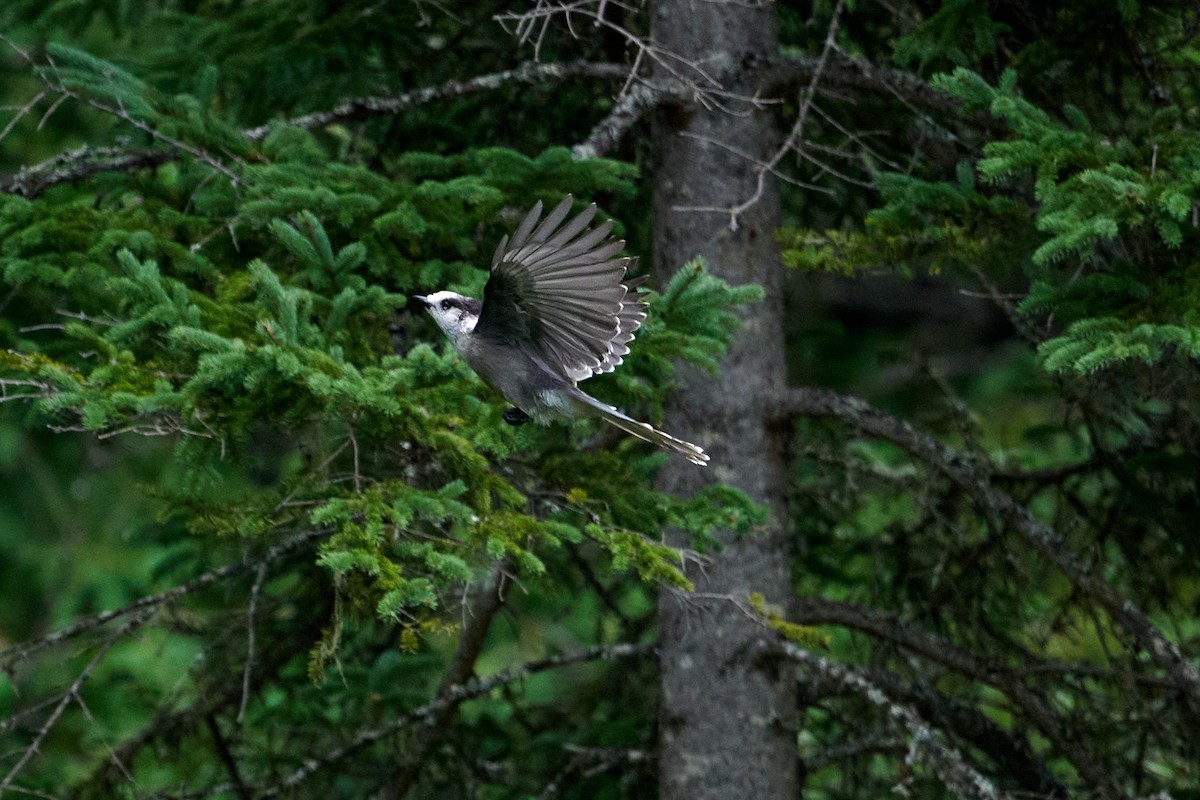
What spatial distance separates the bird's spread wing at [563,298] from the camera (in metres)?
4.12

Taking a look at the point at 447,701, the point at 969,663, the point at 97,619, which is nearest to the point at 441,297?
the point at 97,619

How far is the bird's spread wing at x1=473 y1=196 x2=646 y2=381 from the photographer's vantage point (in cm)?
412

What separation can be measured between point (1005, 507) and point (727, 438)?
1.16 metres

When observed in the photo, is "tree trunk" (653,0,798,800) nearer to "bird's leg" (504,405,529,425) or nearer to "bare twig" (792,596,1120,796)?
"bare twig" (792,596,1120,796)

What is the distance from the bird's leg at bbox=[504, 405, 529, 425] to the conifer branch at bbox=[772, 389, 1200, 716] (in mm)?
1723

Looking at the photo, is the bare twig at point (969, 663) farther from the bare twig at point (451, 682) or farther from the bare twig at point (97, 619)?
the bare twig at point (97, 619)

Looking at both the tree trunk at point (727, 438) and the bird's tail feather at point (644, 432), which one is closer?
the bird's tail feather at point (644, 432)

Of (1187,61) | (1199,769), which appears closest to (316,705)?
(1199,769)

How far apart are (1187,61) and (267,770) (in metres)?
5.24

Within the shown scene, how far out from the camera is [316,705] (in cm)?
698

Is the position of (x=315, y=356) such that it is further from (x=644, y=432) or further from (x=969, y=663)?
(x=969, y=663)

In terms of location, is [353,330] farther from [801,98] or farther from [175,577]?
[175,577]

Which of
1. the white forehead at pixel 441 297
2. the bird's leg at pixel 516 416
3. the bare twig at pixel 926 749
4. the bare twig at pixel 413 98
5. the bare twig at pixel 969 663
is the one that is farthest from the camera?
the bare twig at pixel 969 663

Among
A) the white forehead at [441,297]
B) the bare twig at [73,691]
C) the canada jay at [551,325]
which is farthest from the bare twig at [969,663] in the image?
the bare twig at [73,691]
